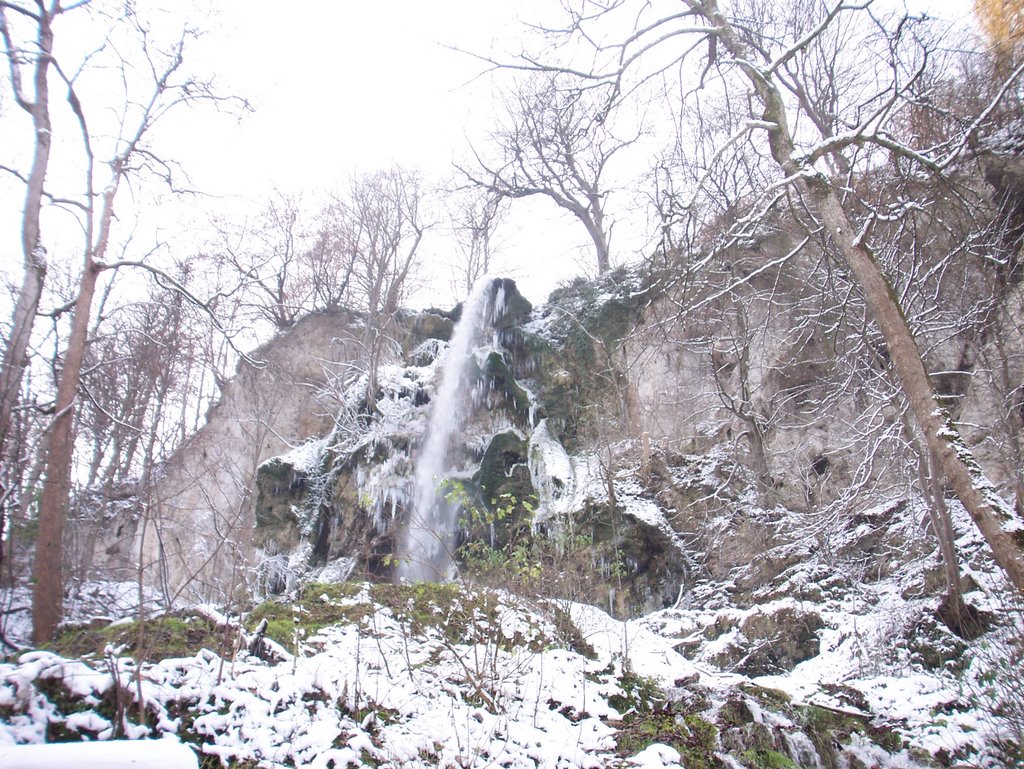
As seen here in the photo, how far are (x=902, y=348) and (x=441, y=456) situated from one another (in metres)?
9.53

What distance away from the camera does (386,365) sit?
15.5 metres


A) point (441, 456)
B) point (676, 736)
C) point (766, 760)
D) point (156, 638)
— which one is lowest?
point (766, 760)

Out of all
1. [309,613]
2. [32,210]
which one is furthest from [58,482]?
[32,210]

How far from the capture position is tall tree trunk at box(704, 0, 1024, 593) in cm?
371

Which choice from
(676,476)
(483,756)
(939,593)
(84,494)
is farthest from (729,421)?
(84,494)

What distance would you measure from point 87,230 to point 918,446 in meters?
8.98

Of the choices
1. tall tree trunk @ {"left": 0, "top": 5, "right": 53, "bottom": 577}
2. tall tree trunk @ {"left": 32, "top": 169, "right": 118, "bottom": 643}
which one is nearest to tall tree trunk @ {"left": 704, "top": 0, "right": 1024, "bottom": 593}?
tall tree trunk @ {"left": 0, "top": 5, "right": 53, "bottom": 577}

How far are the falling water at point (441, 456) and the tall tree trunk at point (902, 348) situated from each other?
21.9 ft

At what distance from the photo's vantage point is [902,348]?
438 centimetres

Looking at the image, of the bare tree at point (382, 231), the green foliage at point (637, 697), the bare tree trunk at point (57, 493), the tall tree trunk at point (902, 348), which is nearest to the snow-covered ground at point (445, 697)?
the green foliage at point (637, 697)

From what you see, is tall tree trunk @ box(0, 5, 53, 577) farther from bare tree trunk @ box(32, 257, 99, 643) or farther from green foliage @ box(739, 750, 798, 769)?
green foliage @ box(739, 750, 798, 769)

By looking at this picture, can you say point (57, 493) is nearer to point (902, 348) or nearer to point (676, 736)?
point (676, 736)

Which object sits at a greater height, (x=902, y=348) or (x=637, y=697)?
(x=902, y=348)

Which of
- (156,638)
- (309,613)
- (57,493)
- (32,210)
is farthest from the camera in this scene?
(32,210)
